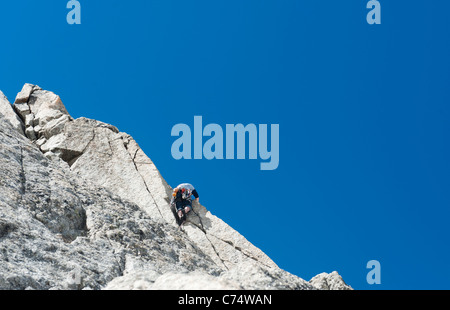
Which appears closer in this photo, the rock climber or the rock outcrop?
the rock outcrop

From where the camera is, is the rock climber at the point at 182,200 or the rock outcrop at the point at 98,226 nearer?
the rock outcrop at the point at 98,226

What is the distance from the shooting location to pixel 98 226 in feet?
63.1

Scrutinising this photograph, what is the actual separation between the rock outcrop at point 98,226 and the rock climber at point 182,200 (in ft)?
1.81

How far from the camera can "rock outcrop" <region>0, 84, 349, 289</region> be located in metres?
12.6

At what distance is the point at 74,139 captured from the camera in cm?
3631

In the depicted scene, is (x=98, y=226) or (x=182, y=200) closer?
(x=98, y=226)

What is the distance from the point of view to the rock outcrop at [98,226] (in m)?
12.6

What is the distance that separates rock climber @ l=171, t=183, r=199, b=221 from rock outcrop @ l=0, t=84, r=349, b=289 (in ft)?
1.81

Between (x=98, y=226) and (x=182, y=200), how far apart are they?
1331 cm

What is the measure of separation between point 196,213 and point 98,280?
754 inches

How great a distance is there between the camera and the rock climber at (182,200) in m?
32.1

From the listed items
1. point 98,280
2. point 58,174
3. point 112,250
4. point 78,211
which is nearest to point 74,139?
point 58,174

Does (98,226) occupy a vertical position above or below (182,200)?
below
